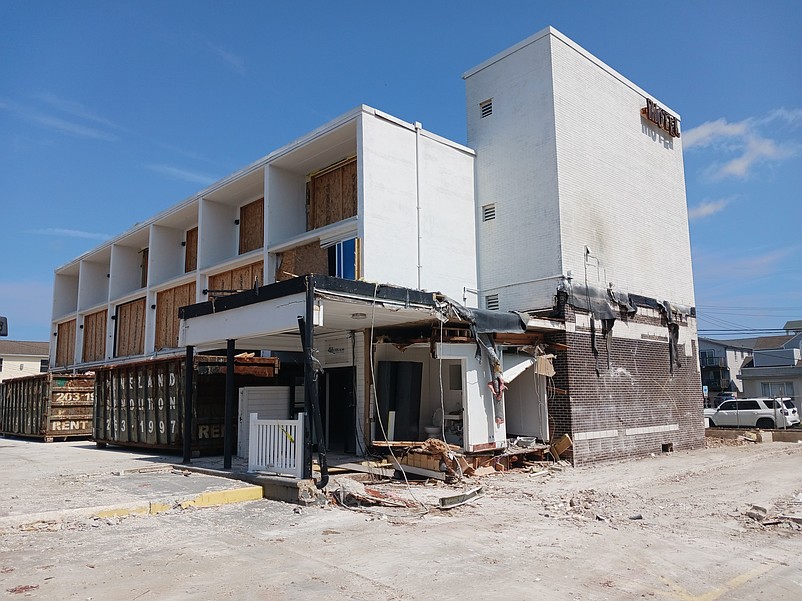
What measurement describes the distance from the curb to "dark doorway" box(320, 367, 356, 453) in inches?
212

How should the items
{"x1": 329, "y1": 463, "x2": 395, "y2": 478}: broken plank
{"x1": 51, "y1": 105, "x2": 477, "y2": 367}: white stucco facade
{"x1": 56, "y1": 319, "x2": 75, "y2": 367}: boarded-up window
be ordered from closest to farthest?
{"x1": 329, "y1": 463, "x2": 395, "y2": 478}: broken plank, {"x1": 51, "y1": 105, "x2": 477, "y2": 367}: white stucco facade, {"x1": 56, "y1": 319, "x2": 75, "y2": 367}: boarded-up window

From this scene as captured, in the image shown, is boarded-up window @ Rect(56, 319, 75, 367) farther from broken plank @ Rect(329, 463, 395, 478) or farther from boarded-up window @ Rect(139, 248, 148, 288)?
broken plank @ Rect(329, 463, 395, 478)

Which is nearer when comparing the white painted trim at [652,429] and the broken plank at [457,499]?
the broken plank at [457,499]

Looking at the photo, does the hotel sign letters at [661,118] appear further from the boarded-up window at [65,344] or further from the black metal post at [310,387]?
the boarded-up window at [65,344]

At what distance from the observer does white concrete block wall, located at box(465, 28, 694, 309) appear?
17969 mm

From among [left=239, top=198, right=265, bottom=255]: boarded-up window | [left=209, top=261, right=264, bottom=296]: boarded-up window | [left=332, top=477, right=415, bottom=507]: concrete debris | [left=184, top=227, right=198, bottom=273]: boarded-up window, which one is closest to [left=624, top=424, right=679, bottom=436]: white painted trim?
[left=332, top=477, right=415, bottom=507]: concrete debris

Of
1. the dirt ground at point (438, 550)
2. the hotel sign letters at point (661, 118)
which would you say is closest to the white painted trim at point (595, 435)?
the dirt ground at point (438, 550)

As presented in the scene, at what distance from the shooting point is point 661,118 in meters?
22.3

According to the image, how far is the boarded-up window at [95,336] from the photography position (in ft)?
98.8

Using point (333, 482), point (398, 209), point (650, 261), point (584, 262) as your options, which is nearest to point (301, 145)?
point (398, 209)

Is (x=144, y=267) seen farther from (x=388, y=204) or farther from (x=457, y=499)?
(x=457, y=499)

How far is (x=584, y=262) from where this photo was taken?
17969 millimetres

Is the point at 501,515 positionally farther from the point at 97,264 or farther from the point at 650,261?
the point at 97,264

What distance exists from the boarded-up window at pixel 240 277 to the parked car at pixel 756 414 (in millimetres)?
25742
